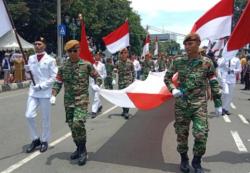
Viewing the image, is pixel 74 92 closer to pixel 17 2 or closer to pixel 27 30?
pixel 17 2

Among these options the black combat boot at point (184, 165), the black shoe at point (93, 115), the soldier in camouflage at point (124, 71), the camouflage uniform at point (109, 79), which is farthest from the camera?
the camouflage uniform at point (109, 79)

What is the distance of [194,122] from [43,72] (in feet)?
10.0

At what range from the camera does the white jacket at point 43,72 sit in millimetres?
8625

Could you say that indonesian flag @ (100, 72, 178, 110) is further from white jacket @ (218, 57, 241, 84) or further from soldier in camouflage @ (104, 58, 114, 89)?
soldier in camouflage @ (104, 58, 114, 89)

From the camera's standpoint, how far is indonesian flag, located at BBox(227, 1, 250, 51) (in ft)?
27.8

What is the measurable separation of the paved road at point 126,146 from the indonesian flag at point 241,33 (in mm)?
1922

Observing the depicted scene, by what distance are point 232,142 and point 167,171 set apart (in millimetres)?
2872

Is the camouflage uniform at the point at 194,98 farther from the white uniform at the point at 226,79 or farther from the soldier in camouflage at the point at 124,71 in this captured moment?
the white uniform at the point at 226,79

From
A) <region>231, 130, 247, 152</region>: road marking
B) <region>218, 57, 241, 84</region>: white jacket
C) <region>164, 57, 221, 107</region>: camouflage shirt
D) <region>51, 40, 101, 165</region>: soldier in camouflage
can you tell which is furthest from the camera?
<region>218, 57, 241, 84</region>: white jacket

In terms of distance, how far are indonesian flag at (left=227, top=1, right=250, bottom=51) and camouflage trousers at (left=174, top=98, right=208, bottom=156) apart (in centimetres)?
195

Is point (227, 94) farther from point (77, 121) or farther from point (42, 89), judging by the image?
point (77, 121)

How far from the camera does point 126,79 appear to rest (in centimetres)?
1377

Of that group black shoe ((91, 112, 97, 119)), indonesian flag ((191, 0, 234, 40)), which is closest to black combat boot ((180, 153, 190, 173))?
indonesian flag ((191, 0, 234, 40))

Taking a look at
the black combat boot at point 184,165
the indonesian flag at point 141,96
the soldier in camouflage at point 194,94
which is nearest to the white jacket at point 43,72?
the indonesian flag at point 141,96
